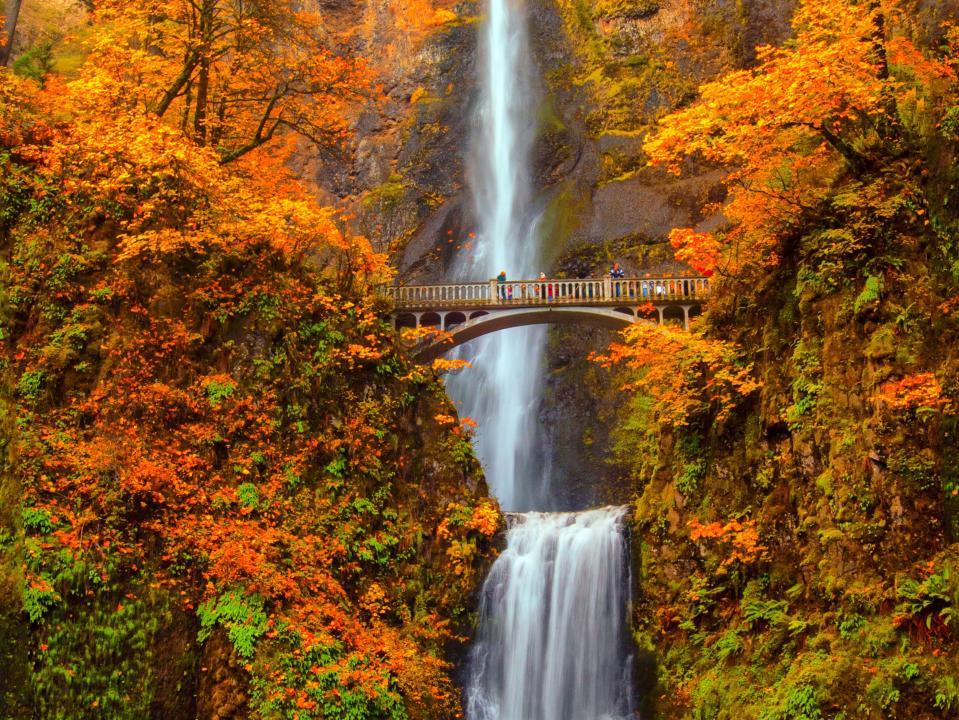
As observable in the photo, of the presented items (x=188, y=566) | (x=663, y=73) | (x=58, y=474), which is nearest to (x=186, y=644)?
(x=188, y=566)

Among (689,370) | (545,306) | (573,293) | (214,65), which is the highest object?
(214,65)

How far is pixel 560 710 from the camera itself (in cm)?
1579

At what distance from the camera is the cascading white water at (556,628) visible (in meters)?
15.9

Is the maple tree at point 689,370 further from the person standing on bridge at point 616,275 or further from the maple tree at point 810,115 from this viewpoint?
the person standing on bridge at point 616,275

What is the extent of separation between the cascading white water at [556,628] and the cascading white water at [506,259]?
7.51 meters

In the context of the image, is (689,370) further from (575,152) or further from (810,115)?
(575,152)

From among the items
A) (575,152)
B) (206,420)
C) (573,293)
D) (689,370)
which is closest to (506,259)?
(575,152)

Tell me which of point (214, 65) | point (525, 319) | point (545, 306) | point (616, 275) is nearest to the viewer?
point (214, 65)

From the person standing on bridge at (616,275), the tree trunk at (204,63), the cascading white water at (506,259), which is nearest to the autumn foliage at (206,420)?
the tree trunk at (204,63)

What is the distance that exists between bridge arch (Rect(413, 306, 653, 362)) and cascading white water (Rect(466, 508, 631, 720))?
237 inches

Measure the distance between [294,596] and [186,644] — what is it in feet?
6.12

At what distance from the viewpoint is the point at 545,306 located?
2283cm

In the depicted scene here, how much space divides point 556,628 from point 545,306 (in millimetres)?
9222

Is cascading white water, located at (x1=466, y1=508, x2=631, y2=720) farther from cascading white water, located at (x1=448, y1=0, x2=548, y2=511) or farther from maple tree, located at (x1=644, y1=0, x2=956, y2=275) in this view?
cascading white water, located at (x1=448, y1=0, x2=548, y2=511)
